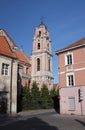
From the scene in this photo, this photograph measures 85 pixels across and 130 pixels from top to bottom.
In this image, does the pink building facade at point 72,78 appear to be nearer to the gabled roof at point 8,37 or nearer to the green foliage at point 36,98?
the gabled roof at point 8,37

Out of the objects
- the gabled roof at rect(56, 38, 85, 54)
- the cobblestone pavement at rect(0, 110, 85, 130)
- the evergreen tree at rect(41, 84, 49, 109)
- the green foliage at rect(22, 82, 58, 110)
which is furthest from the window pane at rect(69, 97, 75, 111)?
the evergreen tree at rect(41, 84, 49, 109)

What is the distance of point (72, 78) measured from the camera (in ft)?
98.0

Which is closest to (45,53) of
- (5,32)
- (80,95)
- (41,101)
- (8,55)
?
(41,101)

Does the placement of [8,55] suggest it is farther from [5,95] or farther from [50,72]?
[50,72]

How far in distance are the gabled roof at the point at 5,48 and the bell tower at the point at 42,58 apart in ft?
91.8

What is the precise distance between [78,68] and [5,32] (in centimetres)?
1528

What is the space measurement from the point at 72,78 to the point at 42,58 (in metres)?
35.1

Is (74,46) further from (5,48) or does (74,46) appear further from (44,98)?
(44,98)

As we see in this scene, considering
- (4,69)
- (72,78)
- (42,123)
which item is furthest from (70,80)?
(42,123)

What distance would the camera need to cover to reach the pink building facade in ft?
92.3

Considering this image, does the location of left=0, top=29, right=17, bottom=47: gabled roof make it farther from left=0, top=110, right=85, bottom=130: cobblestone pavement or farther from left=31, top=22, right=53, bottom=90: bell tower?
left=31, top=22, right=53, bottom=90: bell tower

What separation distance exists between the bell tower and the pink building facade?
97.5 feet

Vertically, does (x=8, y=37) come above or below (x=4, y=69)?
above

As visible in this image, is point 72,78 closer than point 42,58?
Yes
